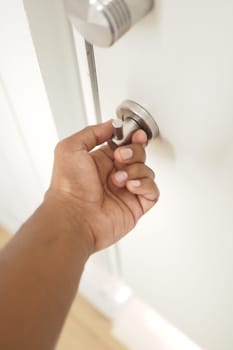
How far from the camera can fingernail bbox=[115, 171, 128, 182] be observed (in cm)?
45

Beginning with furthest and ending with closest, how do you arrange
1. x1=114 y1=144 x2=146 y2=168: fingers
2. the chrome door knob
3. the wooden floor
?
the wooden floor < x1=114 y1=144 x2=146 y2=168: fingers < the chrome door knob

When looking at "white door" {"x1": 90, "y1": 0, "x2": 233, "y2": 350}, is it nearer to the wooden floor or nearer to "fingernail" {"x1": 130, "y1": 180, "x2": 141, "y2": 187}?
"fingernail" {"x1": 130, "y1": 180, "x2": 141, "y2": 187}

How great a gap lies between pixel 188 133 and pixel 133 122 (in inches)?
2.4

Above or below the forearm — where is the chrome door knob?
above

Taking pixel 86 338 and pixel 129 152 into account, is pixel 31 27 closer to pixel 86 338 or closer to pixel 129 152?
pixel 129 152

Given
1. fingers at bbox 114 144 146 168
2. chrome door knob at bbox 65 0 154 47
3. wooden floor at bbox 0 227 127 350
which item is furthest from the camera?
wooden floor at bbox 0 227 127 350

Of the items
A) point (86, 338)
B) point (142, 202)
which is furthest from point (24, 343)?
point (86, 338)

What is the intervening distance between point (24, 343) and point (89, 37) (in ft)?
0.93

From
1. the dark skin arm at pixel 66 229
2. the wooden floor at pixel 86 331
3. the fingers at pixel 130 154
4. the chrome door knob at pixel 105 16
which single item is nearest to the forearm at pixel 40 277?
the dark skin arm at pixel 66 229

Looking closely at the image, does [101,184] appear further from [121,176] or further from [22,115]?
[22,115]

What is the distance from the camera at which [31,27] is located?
424mm

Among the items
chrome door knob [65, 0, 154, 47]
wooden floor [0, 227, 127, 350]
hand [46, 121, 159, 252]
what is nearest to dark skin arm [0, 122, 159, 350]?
hand [46, 121, 159, 252]

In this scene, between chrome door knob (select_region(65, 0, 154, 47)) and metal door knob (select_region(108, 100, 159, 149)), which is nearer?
chrome door knob (select_region(65, 0, 154, 47))

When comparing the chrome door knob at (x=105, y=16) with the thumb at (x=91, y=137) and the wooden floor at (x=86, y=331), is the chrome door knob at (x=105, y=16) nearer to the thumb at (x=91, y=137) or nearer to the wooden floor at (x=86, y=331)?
the thumb at (x=91, y=137)
